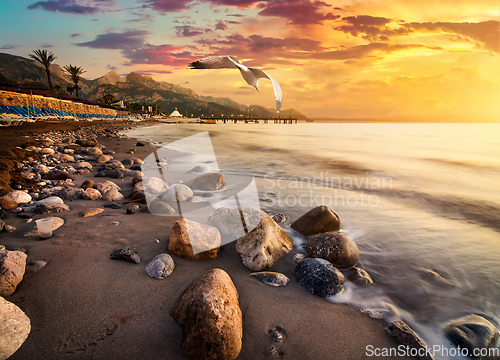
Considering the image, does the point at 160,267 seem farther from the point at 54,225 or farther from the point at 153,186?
the point at 153,186

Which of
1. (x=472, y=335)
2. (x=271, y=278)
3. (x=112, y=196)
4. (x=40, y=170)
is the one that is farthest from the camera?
(x=40, y=170)

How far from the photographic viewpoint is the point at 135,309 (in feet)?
7.39

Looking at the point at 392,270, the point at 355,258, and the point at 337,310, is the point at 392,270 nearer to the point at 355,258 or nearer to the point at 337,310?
the point at 355,258

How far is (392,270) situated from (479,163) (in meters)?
16.5

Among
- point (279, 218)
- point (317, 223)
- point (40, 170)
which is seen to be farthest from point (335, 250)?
point (40, 170)

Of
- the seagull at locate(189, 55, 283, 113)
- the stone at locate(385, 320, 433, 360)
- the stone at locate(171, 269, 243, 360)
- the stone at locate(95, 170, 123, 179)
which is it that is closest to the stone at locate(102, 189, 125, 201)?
the stone at locate(95, 170, 123, 179)

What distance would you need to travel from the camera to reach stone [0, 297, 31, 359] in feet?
5.74

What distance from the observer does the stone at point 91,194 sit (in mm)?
4646

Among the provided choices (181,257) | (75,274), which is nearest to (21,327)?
(75,274)

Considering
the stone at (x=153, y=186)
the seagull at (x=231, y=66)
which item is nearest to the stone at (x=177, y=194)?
the stone at (x=153, y=186)

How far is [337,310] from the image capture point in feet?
8.41

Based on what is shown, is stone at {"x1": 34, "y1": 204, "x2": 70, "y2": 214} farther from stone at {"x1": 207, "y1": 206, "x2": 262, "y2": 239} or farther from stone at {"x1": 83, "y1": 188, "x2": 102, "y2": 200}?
stone at {"x1": 207, "y1": 206, "x2": 262, "y2": 239}

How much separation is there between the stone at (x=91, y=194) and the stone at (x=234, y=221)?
2.75m

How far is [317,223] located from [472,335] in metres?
2.29
